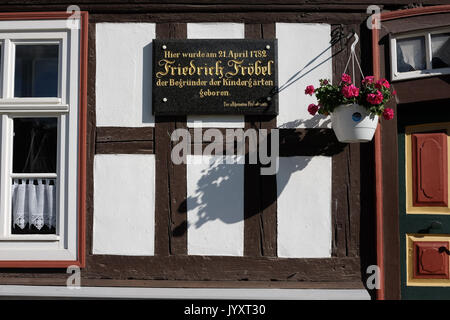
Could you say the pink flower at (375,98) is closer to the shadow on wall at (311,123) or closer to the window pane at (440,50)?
the shadow on wall at (311,123)

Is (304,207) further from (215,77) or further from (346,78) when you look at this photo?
(215,77)

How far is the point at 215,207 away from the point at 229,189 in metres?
0.18

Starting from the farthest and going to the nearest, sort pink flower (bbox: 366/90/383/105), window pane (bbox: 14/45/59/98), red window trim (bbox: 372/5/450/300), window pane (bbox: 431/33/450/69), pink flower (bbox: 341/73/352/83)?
1. window pane (bbox: 14/45/59/98)
2. window pane (bbox: 431/33/450/69)
3. red window trim (bbox: 372/5/450/300)
4. pink flower (bbox: 341/73/352/83)
5. pink flower (bbox: 366/90/383/105)

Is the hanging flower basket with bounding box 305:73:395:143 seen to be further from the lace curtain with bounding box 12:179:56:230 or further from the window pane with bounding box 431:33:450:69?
the lace curtain with bounding box 12:179:56:230

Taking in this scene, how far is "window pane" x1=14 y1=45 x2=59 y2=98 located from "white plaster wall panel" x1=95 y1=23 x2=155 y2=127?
403mm

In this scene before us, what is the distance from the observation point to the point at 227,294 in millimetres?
3697

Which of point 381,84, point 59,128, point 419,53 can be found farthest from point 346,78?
point 59,128

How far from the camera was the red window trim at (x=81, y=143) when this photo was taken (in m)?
3.83

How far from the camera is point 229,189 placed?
151 inches

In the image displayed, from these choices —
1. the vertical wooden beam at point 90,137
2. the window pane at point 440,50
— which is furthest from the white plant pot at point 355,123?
the vertical wooden beam at point 90,137

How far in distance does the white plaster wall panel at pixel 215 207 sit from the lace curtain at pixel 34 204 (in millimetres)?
1119

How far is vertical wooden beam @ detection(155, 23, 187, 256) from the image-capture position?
Result: 3.84 m

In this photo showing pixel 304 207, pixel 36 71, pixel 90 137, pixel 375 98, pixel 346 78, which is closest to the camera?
pixel 375 98

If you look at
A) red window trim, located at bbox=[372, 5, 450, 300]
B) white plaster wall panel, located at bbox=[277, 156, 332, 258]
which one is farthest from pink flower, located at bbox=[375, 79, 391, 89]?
white plaster wall panel, located at bbox=[277, 156, 332, 258]
